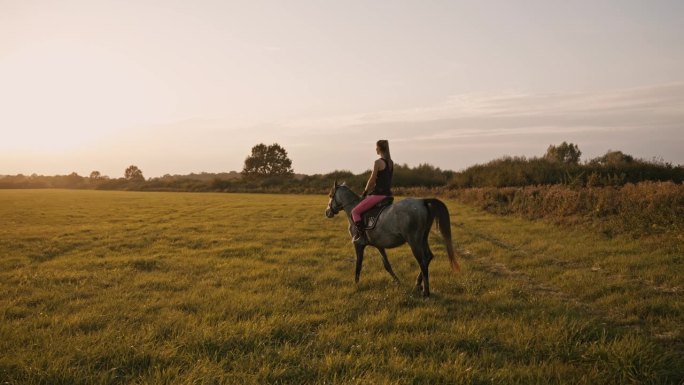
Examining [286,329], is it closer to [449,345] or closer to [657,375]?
[449,345]

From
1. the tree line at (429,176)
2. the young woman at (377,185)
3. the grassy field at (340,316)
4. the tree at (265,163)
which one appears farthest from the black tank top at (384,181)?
the tree at (265,163)

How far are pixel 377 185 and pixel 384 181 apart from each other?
0.20 meters

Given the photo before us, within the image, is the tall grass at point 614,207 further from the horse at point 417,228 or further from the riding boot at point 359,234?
the riding boot at point 359,234

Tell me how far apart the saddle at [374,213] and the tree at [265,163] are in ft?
272

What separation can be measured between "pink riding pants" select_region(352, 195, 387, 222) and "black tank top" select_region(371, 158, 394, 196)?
0.48 ft

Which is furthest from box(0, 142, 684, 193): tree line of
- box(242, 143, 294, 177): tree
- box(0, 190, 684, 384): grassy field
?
box(0, 190, 684, 384): grassy field

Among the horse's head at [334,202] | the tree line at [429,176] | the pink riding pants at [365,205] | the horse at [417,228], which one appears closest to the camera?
the horse at [417,228]

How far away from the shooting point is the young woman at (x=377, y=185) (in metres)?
9.28

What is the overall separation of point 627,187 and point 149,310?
2186cm

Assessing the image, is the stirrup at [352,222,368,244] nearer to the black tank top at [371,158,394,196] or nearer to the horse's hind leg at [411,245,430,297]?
the black tank top at [371,158,394,196]

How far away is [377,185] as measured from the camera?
9516 mm

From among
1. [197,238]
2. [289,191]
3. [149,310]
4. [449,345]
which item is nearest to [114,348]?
[149,310]

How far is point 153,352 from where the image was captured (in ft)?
19.0

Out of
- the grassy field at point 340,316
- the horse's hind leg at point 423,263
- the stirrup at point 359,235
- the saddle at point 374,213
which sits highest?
the saddle at point 374,213
